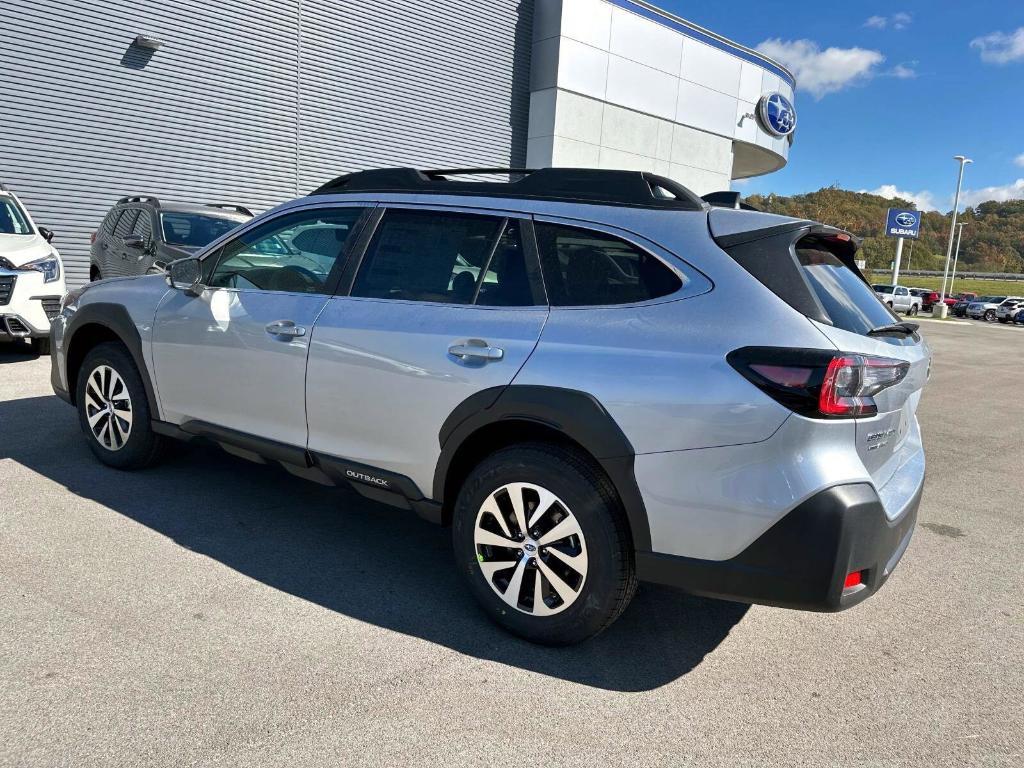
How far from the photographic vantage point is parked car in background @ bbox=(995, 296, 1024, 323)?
43.4m

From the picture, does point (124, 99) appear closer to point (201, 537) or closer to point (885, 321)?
point (201, 537)

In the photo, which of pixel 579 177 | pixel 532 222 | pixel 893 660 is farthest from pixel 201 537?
pixel 893 660

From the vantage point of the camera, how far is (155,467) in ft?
15.3

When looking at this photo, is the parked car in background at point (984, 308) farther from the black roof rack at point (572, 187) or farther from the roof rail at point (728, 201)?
the black roof rack at point (572, 187)

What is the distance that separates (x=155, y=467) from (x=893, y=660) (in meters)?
4.08

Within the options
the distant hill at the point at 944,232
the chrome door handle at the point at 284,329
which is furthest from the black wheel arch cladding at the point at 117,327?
the distant hill at the point at 944,232

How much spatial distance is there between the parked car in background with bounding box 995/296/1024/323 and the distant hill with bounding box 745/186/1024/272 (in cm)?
8518

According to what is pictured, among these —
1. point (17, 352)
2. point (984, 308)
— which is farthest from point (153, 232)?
point (984, 308)

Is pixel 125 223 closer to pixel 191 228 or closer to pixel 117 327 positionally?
pixel 191 228

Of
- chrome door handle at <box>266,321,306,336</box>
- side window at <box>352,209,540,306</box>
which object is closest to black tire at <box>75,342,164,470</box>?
chrome door handle at <box>266,321,306,336</box>

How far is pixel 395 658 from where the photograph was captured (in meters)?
2.82

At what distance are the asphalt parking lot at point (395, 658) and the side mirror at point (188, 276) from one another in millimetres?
1160

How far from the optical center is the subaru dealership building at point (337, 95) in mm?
12891

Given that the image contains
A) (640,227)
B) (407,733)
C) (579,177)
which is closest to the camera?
(407,733)
